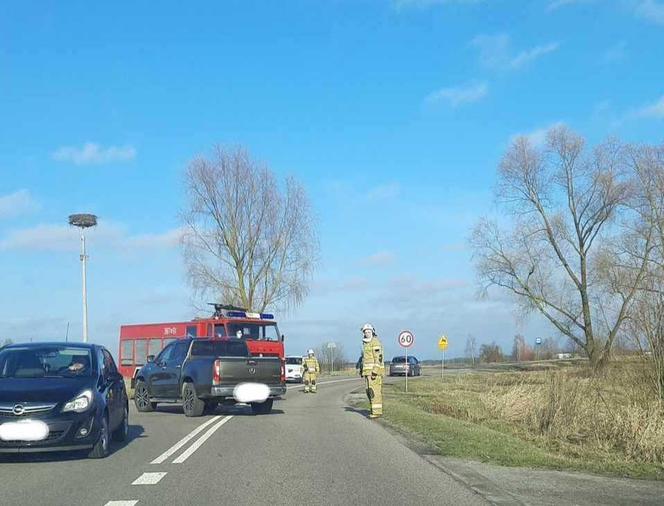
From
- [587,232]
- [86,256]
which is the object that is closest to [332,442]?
[86,256]

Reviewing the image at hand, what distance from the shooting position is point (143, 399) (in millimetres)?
20375

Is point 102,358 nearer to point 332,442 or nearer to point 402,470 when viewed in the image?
point 332,442

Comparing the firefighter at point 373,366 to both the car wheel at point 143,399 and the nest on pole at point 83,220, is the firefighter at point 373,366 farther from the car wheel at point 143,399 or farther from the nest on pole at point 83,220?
the nest on pole at point 83,220

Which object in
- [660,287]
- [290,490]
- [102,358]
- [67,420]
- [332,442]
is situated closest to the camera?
[290,490]

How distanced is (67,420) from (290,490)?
3.42 meters

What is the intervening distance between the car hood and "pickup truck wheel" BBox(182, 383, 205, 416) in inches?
289

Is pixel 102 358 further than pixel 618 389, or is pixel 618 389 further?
pixel 618 389

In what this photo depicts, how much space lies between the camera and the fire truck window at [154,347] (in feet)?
104

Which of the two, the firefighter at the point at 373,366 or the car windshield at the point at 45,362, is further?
the firefighter at the point at 373,366

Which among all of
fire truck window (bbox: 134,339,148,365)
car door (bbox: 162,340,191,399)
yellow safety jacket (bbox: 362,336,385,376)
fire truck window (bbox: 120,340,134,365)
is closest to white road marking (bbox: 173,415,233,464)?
car door (bbox: 162,340,191,399)

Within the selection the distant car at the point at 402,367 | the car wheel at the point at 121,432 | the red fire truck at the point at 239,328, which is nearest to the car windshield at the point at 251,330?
the red fire truck at the point at 239,328

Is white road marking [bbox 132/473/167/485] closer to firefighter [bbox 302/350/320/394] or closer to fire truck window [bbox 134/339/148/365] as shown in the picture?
firefighter [bbox 302/350/320/394]

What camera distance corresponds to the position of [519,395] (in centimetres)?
1856

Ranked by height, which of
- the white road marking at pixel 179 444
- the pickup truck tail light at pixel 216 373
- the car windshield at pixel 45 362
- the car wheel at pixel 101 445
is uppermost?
the car windshield at pixel 45 362
